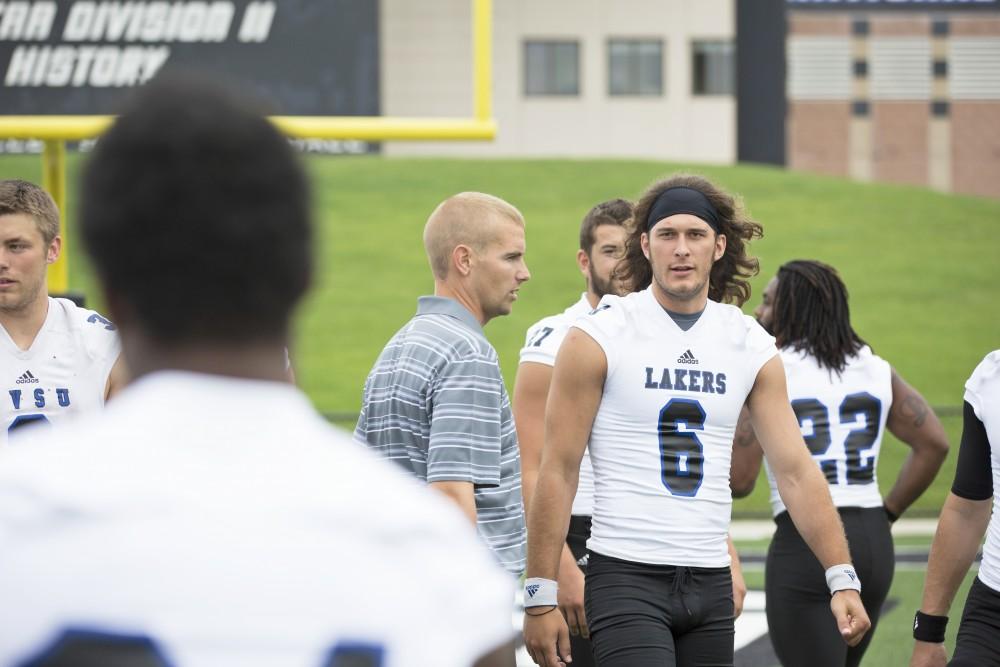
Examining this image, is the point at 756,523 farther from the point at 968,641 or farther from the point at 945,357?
the point at 945,357

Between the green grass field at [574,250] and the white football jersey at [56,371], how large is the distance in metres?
17.9

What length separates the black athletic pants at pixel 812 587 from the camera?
5.48 m

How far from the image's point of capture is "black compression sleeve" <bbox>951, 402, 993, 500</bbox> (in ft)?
14.0

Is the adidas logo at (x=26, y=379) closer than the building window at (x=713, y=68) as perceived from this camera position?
Yes

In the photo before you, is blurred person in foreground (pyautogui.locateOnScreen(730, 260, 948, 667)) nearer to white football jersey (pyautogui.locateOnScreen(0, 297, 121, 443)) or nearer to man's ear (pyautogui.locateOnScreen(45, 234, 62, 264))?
white football jersey (pyautogui.locateOnScreen(0, 297, 121, 443))

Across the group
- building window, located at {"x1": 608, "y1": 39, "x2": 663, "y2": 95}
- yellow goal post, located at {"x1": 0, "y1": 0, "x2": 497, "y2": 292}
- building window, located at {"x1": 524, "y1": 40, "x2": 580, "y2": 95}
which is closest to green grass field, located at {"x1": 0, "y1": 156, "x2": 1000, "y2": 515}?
building window, located at {"x1": 524, "y1": 40, "x2": 580, "y2": 95}

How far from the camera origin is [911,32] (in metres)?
72.2

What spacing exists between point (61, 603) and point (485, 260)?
3.30m

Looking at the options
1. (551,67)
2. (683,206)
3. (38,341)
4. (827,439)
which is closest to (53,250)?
(38,341)

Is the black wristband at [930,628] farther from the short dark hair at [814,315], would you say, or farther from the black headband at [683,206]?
the short dark hair at [814,315]

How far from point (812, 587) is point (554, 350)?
55.6 inches

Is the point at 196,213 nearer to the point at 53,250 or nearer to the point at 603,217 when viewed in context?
the point at 53,250

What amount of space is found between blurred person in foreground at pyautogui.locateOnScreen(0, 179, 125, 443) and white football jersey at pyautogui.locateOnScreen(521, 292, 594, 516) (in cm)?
152

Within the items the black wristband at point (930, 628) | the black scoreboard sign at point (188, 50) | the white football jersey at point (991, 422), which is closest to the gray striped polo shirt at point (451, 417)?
the black wristband at point (930, 628)
